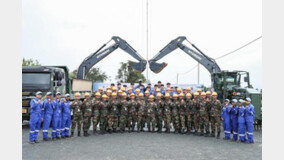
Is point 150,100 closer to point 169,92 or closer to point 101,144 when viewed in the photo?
point 169,92

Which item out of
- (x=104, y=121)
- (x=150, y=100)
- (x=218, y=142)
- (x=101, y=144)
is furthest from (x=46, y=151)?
(x=218, y=142)

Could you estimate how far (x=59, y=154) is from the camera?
21.4 feet

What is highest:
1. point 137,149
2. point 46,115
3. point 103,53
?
point 103,53

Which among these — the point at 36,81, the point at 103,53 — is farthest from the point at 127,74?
the point at 36,81

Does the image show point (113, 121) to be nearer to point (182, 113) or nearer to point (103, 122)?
point (103, 122)

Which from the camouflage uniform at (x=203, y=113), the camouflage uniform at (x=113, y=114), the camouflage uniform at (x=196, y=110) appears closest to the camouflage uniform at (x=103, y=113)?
the camouflage uniform at (x=113, y=114)

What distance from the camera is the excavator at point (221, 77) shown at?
1173 cm

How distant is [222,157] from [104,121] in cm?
525

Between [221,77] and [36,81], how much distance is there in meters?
9.60

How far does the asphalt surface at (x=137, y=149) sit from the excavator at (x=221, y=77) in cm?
339

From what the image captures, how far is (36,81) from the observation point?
36.7 ft

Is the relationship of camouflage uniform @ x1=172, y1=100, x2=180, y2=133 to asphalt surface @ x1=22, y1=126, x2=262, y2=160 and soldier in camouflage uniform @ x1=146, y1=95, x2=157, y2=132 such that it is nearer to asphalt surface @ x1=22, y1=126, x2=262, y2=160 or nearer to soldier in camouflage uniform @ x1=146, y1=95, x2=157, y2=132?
soldier in camouflage uniform @ x1=146, y1=95, x2=157, y2=132

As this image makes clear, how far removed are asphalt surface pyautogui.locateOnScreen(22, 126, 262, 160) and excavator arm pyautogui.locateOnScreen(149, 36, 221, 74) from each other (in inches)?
316

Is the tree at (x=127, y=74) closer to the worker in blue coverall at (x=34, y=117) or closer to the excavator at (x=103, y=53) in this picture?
the excavator at (x=103, y=53)
